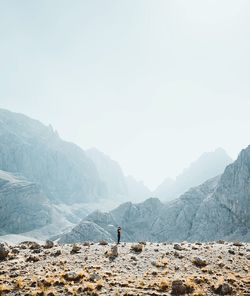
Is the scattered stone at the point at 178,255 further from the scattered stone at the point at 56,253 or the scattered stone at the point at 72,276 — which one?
the scattered stone at the point at 72,276

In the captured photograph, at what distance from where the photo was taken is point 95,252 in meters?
36.1

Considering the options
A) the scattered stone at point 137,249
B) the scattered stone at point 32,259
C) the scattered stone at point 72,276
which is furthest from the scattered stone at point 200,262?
the scattered stone at point 32,259

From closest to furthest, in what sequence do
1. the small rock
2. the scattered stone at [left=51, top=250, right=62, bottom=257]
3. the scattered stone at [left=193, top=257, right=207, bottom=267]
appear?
the small rock → the scattered stone at [left=193, top=257, right=207, bottom=267] → the scattered stone at [left=51, top=250, right=62, bottom=257]

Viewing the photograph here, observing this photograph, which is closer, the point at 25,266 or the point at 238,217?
the point at 25,266

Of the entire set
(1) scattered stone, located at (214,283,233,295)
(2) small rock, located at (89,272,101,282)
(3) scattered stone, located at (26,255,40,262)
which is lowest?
(3) scattered stone, located at (26,255,40,262)

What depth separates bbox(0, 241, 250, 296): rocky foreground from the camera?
25531 mm

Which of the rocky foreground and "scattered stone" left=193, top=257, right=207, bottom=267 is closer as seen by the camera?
the rocky foreground

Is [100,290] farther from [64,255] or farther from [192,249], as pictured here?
[192,249]

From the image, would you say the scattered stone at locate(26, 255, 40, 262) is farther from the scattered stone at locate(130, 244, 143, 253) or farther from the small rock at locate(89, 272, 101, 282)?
the scattered stone at locate(130, 244, 143, 253)

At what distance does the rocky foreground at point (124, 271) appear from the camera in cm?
2553

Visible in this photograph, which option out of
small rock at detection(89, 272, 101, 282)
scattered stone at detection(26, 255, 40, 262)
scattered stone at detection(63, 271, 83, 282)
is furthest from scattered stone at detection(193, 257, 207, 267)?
scattered stone at detection(26, 255, 40, 262)

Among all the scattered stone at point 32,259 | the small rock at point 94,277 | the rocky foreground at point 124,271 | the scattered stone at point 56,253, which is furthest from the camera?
the scattered stone at point 56,253

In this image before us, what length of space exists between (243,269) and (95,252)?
15.3m

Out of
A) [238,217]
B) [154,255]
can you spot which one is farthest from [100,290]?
[238,217]
